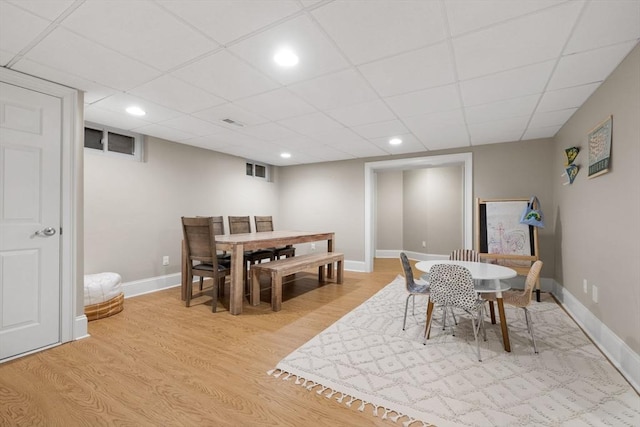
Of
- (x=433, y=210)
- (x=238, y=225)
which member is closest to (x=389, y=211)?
(x=433, y=210)

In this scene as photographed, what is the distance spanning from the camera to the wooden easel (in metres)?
3.84

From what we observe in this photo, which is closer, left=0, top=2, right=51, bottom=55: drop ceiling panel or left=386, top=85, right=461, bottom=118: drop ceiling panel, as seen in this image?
left=0, top=2, right=51, bottom=55: drop ceiling panel

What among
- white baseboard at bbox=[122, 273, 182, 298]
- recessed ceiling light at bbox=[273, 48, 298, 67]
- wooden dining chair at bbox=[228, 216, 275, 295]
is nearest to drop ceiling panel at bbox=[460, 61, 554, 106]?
recessed ceiling light at bbox=[273, 48, 298, 67]

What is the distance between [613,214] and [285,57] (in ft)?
9.03

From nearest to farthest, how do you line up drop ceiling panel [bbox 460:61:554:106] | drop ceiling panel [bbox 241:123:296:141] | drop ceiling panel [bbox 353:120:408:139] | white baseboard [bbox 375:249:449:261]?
drop ceiling panel [bbox 460:61:554:106]
drop ceiling panel [bbox 353:120:408:139]
drop ceiling panel [bbox 241:123:296:141]
white baseboard [bbox 375:249:449:261]

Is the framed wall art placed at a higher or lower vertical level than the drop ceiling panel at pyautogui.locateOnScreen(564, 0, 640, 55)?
lower

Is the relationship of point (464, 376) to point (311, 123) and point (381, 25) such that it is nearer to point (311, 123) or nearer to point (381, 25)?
point (381, 25)

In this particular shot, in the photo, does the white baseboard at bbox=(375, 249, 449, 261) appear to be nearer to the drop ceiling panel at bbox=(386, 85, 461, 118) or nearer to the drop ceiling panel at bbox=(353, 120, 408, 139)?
the drop ceiling panel at bbox=(353, 120, 408, 139)

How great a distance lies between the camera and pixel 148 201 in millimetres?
4137

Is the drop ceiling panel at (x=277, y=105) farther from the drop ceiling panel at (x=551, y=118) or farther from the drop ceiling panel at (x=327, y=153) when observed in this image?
the drop ceiling panel at (x=551, y=118)

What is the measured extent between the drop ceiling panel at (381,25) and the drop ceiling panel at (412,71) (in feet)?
0.36

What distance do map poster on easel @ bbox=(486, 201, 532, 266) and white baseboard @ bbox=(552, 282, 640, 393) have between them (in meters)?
0.76

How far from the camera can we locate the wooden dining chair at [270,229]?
16.3 feet

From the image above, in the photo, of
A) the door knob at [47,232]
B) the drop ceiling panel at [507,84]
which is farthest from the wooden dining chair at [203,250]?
the drop ceiling panel at [507,84]
